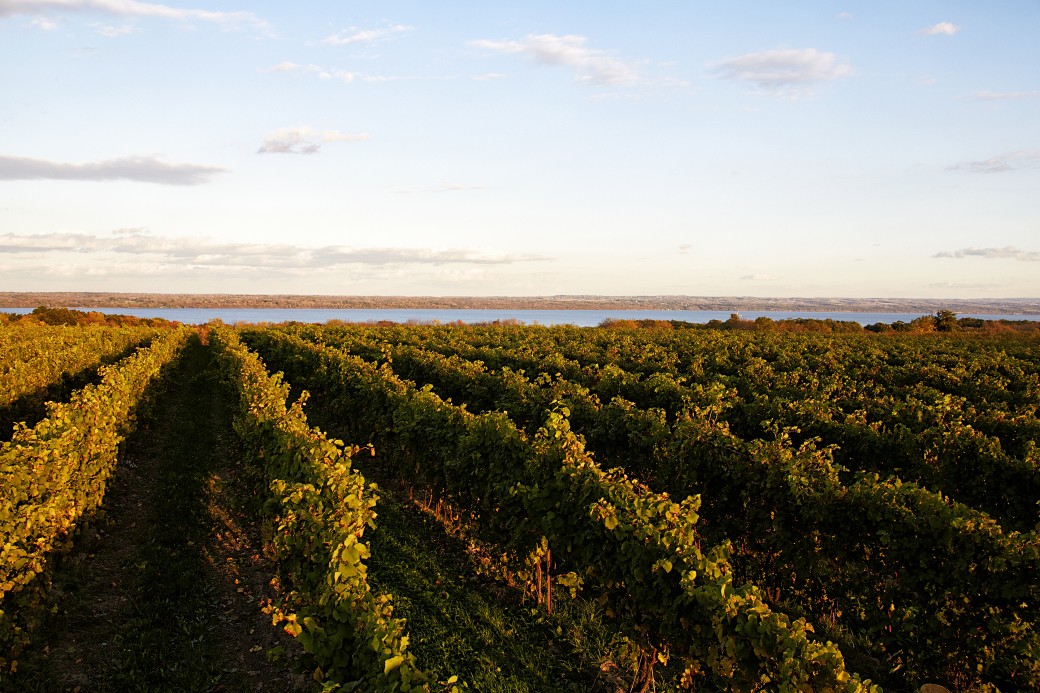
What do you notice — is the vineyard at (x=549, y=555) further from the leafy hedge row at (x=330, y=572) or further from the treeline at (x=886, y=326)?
the treeline at (x=886, y=326)

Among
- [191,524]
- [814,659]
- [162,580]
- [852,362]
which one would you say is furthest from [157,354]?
[852,362]

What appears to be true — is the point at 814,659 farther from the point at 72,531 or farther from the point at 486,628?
the point at 72,531

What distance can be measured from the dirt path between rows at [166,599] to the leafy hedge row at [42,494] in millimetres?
475

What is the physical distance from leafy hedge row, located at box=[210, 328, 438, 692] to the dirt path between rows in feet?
3.17

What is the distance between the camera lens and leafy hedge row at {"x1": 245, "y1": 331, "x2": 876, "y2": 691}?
453 centimetres

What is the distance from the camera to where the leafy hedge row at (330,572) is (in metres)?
4.04

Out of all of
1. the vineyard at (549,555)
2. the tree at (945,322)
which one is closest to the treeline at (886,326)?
the tree at (945,322)

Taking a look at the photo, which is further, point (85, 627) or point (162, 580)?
point (162, 580)

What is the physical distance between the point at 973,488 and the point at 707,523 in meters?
4.23

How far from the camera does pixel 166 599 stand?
7.49 metres

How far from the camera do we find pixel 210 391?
2527cm

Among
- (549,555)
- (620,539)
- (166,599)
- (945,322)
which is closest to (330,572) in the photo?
(620,539)

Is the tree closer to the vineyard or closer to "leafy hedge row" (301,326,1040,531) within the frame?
"leafy hedge row" (301,326,1040,531)

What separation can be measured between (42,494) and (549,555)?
6422 mm
